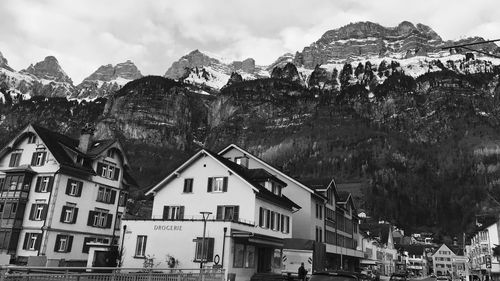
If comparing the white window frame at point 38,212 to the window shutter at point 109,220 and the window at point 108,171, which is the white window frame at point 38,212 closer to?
the window at point 108,171

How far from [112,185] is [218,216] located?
67.3 ft

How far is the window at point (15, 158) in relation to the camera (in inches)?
2083

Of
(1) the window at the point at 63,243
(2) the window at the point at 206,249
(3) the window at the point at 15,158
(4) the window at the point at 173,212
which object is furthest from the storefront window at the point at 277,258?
(3) the window at the point at 15,158

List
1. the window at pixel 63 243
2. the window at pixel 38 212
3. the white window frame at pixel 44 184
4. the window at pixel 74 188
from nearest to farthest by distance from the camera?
the window at pixel 38 212 < the window at pixel 63 243 < the white window frame at pixel 44 184 < the window at pixel 74 188

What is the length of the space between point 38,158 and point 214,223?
25526 millimetres

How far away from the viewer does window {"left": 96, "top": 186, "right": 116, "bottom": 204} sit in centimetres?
5591

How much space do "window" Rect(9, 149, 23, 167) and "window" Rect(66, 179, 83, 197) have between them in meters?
7.08

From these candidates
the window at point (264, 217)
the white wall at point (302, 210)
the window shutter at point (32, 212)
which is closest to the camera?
the window at point (264, 217)

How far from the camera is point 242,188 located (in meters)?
43.2

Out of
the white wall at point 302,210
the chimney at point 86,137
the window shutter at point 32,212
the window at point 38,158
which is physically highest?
the chimney at point 86,137

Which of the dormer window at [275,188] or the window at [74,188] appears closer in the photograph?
the dormer window at [275,188]

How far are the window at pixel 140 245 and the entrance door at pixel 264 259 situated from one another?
10506 millimetres

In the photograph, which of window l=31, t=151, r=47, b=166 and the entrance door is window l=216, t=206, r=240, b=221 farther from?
window l=31, t=151, r=47, b=166

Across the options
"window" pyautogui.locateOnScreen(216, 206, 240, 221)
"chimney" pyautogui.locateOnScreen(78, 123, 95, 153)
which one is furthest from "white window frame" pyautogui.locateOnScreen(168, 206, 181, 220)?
"chimney" pyautogui.locateOnScreen(78, 123, 95, 153)
